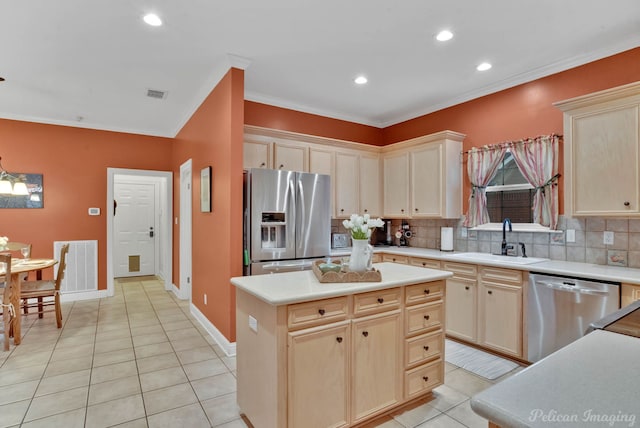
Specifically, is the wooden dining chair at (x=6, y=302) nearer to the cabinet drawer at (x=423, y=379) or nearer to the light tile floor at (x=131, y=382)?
the light tile floor at (x=131, y=382)

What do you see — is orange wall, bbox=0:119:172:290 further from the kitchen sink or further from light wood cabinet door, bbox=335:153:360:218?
the kitchen sink

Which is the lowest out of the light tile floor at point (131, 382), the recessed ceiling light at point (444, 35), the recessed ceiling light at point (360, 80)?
the light tile floor at point (131, 382)

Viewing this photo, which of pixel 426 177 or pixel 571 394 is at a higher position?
pixel 426 177

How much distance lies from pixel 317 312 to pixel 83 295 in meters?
5.06

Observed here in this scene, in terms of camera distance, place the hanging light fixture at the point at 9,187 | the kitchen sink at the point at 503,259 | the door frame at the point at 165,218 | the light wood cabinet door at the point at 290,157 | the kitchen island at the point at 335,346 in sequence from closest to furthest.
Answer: the kitchen island at the point at 335,346 → the kitchen sink at the point at 503,259 → the hanging light fixture at the point at 9,187 → the light wood cabinet door at the point at 290,157 → the door frame at the point at 165,218

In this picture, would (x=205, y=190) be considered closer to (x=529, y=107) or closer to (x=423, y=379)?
(x=423, y=379)

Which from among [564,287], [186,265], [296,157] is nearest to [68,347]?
[186,265]

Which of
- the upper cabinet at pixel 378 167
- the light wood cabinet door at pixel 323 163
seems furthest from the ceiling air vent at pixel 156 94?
the light wood cabinet door at pixel 323 163

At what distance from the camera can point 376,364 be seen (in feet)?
6.81

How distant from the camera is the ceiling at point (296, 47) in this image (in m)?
2.44

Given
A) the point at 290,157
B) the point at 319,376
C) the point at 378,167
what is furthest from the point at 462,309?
the point at 290,157

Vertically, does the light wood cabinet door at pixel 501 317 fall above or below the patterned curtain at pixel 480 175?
below

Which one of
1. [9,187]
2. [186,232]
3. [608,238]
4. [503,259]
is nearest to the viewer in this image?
[608,238]

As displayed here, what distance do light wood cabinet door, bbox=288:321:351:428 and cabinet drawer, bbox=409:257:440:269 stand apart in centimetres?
207
